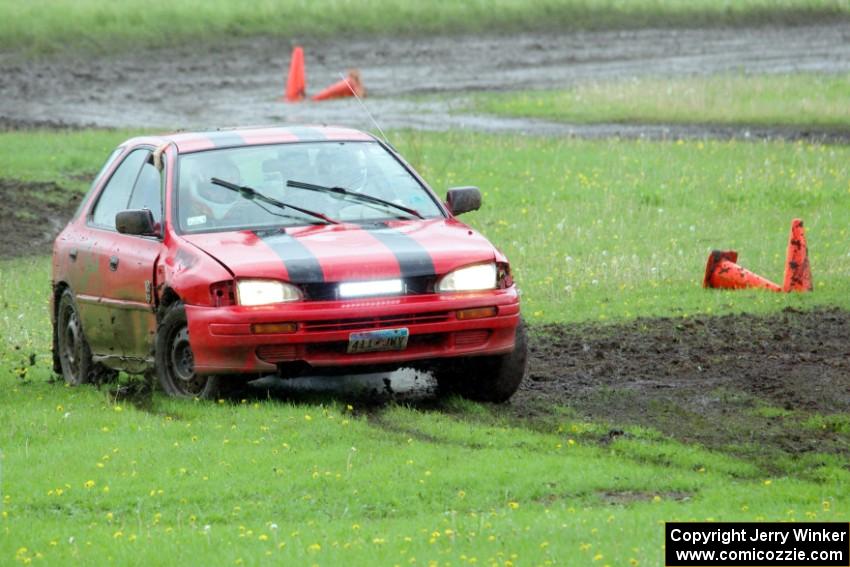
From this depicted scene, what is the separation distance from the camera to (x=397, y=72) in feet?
125

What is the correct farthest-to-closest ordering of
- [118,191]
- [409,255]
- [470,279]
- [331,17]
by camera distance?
[331,17]
[118,191]
[470,279]
[409,255]

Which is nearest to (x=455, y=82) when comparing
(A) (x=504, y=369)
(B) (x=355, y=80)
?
(B) (x=355, y=80)

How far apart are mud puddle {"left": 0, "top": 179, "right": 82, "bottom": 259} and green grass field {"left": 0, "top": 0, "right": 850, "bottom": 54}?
56.8 feet

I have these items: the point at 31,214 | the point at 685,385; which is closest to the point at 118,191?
the point at 685,385

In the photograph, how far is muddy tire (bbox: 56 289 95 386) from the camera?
1239 cm

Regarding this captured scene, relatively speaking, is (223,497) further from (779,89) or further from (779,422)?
(779,89)

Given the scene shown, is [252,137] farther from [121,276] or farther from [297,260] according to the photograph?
[297,260]

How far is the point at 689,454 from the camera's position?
30.6ft

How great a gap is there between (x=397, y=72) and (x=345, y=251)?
27781 mm

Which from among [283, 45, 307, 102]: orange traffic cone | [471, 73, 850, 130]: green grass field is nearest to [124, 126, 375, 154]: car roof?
[471, 73, 850, 130]: green grass field

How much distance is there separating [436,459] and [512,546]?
174 centimetres

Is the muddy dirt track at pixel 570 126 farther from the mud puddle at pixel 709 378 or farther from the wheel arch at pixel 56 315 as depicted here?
the wheel arch at pixel 56 315

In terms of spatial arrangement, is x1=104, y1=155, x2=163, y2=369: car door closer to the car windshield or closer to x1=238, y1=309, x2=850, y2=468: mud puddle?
the car windshield

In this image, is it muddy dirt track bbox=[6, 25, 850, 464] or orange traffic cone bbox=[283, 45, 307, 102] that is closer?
muddy dirt track bbox=[6, 25, 850, 464]
